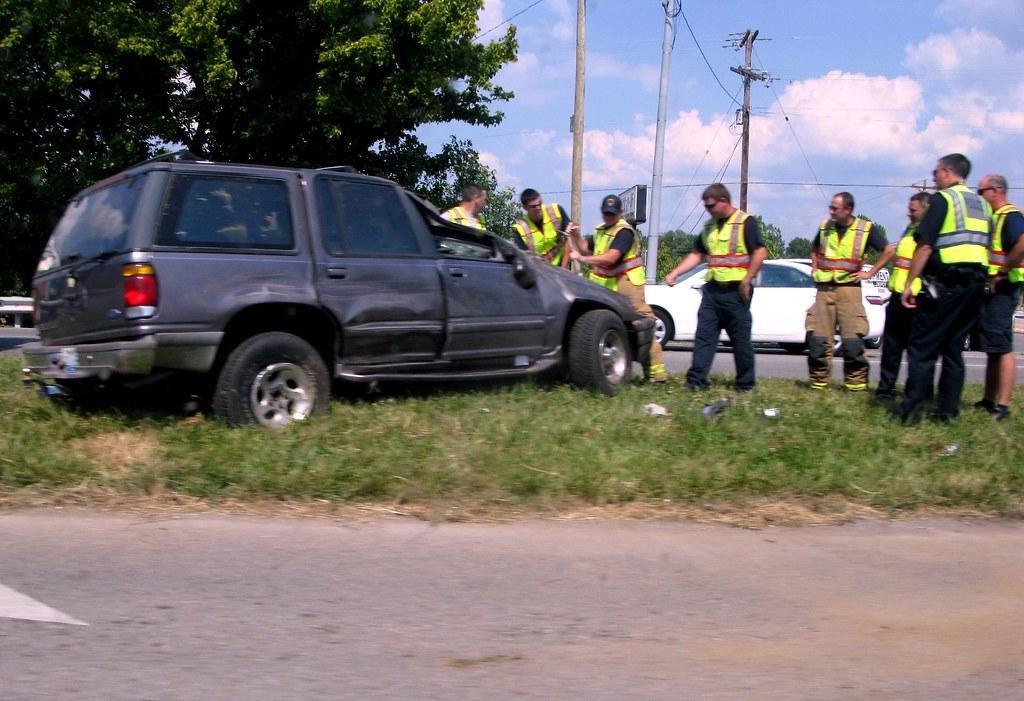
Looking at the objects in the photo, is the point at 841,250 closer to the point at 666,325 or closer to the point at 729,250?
the point at 729,250

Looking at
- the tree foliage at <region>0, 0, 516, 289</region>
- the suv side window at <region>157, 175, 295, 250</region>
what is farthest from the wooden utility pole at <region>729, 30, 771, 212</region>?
the suv side window at <region>157, 175, 295, 250</region>

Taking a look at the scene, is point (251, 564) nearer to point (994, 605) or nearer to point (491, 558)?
point (491, 558)

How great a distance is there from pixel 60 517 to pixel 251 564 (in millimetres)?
1315

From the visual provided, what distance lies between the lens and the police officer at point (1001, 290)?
7414mm

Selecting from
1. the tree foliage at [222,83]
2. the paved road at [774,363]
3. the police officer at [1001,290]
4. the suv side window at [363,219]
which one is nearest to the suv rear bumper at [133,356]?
the suv side window at [363,219]

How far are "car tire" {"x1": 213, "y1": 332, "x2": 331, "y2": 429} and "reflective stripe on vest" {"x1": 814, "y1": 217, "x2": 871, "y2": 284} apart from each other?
15.9 feet

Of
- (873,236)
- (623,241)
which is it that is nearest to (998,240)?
(873,236)

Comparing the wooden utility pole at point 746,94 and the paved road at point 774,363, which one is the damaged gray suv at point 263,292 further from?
the wooden utility pole at point 746,94

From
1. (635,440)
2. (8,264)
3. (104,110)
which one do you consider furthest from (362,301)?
(8,264)

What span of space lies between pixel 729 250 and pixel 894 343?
5.25ft

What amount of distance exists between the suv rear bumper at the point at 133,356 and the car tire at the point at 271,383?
19cm

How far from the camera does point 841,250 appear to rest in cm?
913

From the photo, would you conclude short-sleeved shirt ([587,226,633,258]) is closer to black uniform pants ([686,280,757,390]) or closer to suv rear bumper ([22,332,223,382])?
black uniform pants ([686,280,757,390])

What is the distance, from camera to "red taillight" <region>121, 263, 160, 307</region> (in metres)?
5.82
